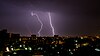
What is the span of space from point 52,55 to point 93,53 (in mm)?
6079

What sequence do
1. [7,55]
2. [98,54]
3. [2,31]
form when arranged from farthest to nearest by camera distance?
[2,31] < [7,55] < [98,54]

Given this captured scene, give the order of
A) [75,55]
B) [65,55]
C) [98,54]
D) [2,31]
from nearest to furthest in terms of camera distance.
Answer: [98,54], [75,55], [65,55], [2,31]

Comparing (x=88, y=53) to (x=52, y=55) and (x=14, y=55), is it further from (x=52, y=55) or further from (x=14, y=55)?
(x=14, y=55)

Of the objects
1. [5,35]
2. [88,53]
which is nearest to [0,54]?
[88,53]

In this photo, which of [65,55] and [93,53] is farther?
[65,55]

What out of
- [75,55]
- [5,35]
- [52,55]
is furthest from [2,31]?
[75,55]

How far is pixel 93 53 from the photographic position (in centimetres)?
2206

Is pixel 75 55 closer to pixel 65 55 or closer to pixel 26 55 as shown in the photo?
pixel 65 55

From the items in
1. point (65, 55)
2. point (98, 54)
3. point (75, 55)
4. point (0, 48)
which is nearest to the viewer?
point (98, 54)

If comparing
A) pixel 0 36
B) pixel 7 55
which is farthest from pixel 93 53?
pixel 0 36

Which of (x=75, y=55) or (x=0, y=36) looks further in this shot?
(x=0, y=36)

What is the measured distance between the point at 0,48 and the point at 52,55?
31.2 feet

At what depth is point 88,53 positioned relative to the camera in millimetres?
22016

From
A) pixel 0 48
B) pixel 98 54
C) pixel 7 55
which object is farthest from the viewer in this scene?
pixel 0 48
